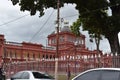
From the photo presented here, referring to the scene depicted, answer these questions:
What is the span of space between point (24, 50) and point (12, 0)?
70.3 metres

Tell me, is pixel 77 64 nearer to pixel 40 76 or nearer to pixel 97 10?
pixel 97 10

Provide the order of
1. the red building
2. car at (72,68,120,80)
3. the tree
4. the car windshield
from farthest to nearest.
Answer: the red building, the tree, the car windshield, car at (72,68,120,80)

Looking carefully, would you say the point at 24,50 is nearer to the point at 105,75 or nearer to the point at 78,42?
the point at 78,42

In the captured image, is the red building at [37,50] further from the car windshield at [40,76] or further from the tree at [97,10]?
the car windshield at [40,76]

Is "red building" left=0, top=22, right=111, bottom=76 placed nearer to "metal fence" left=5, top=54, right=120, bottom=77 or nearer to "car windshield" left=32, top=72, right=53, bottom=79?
"metal fence" left=5, top=54, right=120, bottom=77

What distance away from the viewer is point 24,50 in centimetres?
10525

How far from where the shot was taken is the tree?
109 ft

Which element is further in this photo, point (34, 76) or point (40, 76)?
point (40, 76)

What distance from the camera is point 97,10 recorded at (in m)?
33.9

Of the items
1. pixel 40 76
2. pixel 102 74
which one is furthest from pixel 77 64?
pixel 102 74

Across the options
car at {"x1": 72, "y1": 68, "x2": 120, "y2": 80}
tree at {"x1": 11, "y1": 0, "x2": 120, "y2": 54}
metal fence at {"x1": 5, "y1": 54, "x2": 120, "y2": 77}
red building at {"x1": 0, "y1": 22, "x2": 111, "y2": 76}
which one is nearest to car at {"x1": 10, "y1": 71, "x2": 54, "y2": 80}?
metal fence at {"x1": 5, "y1": 54, "x2": 120, "y2": 77}

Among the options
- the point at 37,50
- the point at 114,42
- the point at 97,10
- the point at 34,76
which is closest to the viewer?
the point at 34,76

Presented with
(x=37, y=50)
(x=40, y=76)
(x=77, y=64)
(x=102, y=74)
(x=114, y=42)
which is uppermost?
(x=37, y=50)

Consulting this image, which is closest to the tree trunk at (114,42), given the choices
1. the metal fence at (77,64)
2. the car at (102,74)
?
the metal fence at (77,64)
